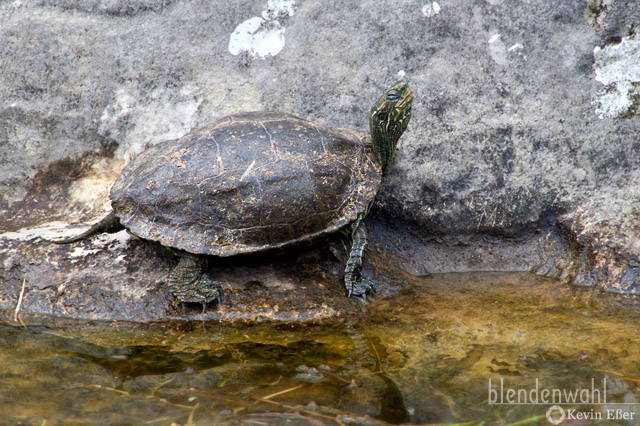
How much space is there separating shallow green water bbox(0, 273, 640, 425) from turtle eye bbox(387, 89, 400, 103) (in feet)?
5.05

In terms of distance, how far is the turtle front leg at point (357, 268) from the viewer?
4.36 m

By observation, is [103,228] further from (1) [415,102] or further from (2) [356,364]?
(1) [415,102]

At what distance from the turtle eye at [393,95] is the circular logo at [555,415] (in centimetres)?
255

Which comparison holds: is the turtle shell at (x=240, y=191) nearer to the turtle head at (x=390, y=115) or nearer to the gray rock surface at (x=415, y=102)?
the turtle head at (x=390, y=115)

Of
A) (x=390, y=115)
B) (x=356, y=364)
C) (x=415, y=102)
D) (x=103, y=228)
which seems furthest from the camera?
(x=415, y=102)

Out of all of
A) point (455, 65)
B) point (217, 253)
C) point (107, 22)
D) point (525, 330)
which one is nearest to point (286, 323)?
point (217, 253)

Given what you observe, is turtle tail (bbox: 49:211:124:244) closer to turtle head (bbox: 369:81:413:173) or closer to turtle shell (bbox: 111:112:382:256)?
turtle shell (bbox: 111:112:382:256)

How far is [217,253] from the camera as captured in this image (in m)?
4.04

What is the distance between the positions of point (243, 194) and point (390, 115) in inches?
53.8

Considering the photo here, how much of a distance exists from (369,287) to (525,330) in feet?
3.91

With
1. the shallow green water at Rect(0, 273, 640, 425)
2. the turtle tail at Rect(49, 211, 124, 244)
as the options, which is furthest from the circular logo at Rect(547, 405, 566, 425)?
the turtle tail at Rect(49, 211, 124, 244)

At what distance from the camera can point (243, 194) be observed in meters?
4.09

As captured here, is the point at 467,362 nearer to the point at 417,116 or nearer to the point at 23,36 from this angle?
the point at 417,116

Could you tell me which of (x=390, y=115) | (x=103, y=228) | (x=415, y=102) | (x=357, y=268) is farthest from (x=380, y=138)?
(x=103, y=228)
